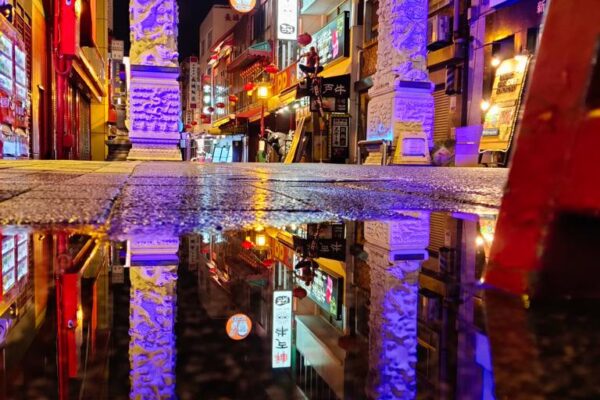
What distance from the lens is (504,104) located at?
9672mm

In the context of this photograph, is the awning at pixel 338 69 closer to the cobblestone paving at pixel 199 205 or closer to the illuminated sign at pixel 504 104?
the illuminated sign at pixel 504 104

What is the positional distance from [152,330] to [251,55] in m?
28.3

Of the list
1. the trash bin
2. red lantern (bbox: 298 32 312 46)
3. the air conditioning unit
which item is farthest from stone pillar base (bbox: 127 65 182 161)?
red lantern (bbox: 298 32 312 46)

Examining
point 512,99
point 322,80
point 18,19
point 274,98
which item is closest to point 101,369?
point 512,99

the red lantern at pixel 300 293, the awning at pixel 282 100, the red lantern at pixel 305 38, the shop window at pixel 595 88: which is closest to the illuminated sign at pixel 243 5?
the awning at pixel 282 100

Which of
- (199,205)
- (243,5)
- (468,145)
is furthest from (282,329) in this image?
(243,5)

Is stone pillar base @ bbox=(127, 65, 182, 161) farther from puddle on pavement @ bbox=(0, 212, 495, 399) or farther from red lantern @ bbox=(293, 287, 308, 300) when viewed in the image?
red lantern @ bbox=(293, 287, 308, 300)

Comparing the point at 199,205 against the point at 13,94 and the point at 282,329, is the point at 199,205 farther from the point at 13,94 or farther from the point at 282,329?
the point at 13,94

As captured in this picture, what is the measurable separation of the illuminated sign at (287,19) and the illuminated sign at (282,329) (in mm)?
22232

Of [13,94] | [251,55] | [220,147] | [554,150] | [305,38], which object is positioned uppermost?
[251,55]

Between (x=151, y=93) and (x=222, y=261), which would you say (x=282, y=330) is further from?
(x=151, y=93)

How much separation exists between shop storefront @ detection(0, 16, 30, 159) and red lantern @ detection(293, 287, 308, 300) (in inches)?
331

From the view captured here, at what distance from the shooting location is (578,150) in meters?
0.74

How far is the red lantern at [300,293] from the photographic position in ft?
2.95
